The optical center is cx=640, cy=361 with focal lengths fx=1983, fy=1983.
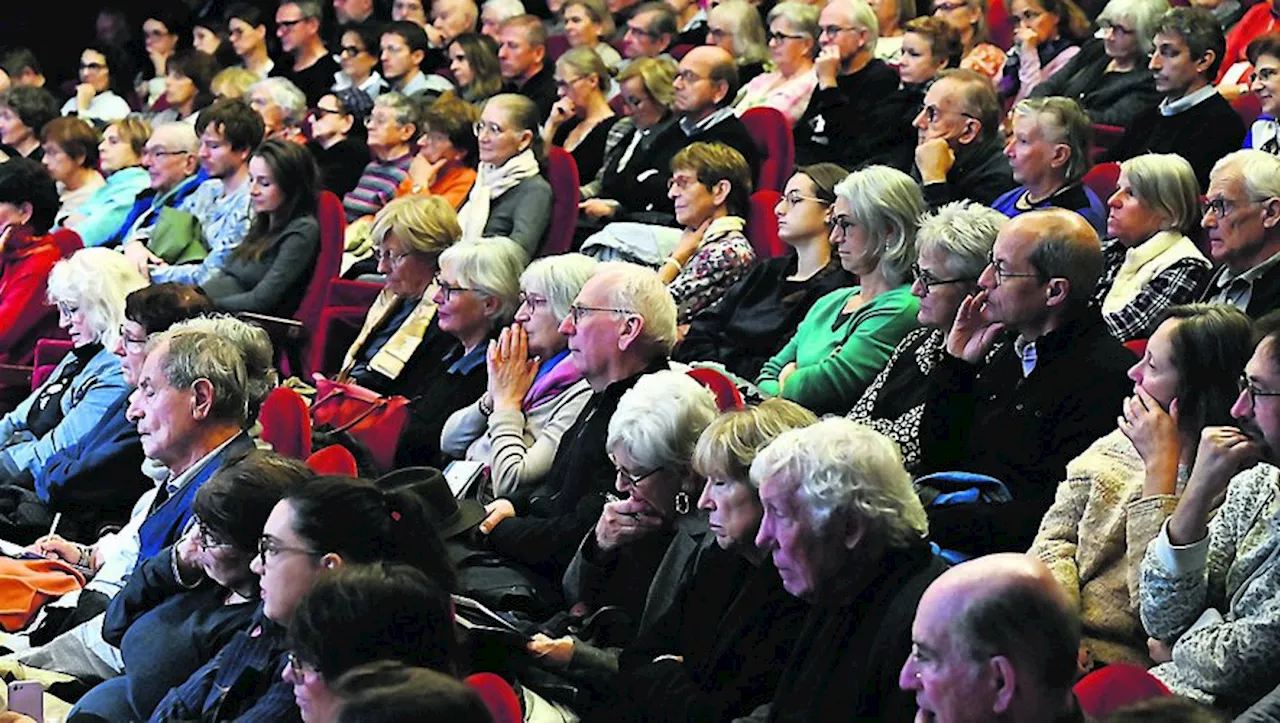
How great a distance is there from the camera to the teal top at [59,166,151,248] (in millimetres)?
7172

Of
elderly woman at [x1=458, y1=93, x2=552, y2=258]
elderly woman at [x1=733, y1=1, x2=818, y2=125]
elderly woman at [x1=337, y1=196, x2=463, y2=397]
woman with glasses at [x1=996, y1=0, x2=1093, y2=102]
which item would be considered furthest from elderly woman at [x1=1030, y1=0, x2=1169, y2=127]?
elderly woman at [x1=337, y1=196, x2=463, y2=397]

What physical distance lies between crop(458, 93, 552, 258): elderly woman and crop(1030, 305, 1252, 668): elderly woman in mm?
2935

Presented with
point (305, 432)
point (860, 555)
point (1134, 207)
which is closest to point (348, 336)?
point (305, 432)

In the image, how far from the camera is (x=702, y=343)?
4.96 metres

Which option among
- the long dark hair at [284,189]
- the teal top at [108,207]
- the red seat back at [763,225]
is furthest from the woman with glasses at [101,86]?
the red seat back at [763,225]

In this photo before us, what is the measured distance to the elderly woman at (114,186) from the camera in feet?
23.6

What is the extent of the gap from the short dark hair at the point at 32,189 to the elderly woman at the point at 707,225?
2.13 meters

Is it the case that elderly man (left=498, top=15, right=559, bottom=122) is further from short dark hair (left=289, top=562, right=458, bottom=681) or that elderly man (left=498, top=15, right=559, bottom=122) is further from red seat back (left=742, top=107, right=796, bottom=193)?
short dark hair (left=289, top=562, right=458, bottom=681)

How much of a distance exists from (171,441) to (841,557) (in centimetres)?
163

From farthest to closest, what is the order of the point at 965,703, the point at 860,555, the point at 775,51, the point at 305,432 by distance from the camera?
the point at 775,51 → the point at 305,432 → the point at 860,555 → the point at 965,703

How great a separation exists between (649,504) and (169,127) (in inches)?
170

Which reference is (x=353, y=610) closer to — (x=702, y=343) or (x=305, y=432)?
(x=305, y=432)

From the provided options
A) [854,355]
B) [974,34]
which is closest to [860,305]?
[854,355]

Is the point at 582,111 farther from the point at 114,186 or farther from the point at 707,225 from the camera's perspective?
the point at 707,225
